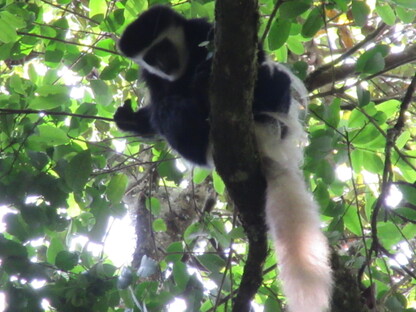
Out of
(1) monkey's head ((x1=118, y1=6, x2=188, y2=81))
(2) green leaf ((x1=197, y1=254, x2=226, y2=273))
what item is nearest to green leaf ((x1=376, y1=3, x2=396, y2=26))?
(1) monkey's head ((x1=118, y1=6, x2=188, y2=81))

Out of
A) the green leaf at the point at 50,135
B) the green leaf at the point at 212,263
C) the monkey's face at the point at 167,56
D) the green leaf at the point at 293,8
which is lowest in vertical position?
the green leaf at the point at 212,263

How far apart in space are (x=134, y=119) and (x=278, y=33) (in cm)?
79

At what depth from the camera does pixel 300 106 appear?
2.15 meters

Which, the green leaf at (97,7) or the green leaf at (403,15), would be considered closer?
the green leaf at (403,15)

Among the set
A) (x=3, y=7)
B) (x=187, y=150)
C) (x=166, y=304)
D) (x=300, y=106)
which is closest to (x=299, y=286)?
(x=166, y=304)

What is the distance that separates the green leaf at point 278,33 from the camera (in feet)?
5.32

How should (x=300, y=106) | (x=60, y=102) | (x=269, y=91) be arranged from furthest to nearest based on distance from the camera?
(x=300, y=106)
(x=269, y=91)
(x=60, y=102)

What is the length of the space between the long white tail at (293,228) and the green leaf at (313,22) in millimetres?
202

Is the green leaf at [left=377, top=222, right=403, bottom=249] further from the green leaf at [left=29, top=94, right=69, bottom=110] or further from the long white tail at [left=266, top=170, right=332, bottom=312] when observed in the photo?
the green leaf at [left=29, top=94, right=69, bottom=110]

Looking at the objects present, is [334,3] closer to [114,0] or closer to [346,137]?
[346,137]

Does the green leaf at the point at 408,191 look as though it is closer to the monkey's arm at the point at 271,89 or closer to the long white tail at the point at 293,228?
the long white tail at the point at 293,228

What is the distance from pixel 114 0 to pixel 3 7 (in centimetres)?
41

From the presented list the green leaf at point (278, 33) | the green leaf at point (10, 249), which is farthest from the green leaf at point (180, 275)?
the green leaf at point (278, 33)

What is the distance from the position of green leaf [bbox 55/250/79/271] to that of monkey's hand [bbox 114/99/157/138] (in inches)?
28.9
